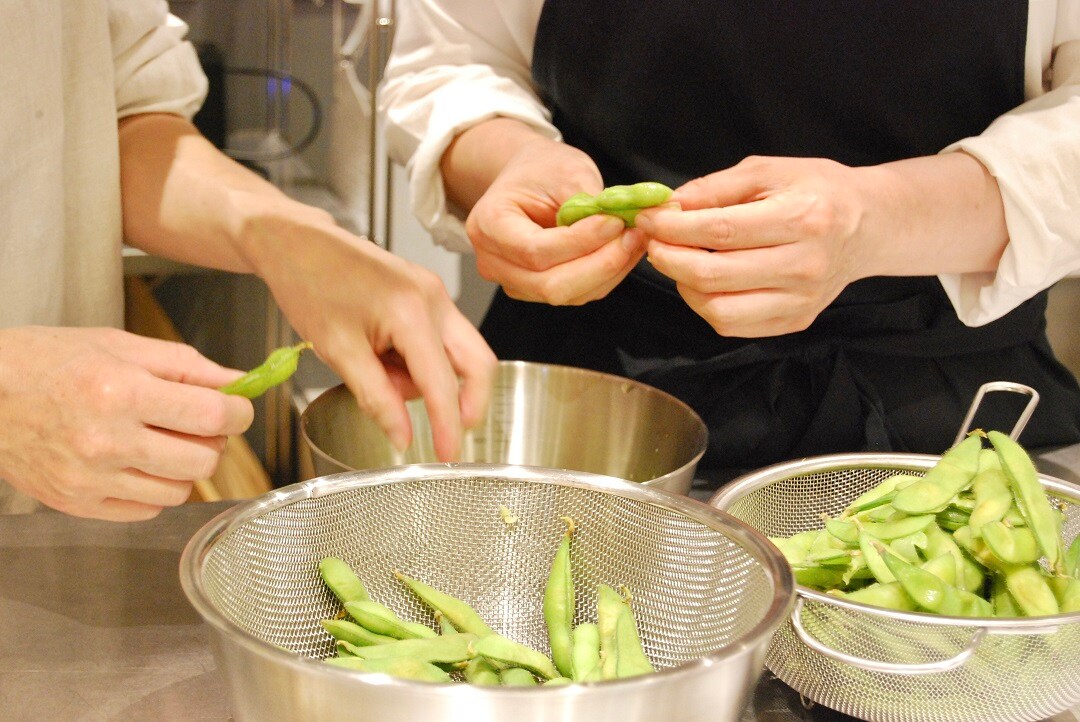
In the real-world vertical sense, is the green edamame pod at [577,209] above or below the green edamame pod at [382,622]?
above

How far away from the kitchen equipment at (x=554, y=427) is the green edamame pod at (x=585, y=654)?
0.30 metres

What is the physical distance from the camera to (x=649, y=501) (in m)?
0.77

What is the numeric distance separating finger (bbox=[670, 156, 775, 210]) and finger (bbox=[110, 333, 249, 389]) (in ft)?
1.43

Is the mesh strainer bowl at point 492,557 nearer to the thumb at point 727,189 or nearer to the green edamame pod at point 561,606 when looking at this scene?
the green edamame pod at point 561,606

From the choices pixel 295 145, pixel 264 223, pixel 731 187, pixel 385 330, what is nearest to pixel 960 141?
pixel 731 187

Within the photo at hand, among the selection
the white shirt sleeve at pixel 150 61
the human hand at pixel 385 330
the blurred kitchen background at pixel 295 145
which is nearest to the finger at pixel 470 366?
the human hand at pixel 385 330

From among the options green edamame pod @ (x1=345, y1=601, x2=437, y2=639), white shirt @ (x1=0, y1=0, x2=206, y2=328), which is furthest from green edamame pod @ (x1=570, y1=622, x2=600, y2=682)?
white shirt @ (x1=0, y1=0, x2=206, y2=328)

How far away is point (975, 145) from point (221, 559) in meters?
0.80

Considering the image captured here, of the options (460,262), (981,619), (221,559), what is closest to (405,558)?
(221,559)

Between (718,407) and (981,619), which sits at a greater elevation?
(981,619)

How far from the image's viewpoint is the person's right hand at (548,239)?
1005 mm

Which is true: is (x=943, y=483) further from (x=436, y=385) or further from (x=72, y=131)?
(x=72, y=131)

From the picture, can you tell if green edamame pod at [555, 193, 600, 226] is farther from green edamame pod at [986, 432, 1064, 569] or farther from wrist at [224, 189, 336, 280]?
green edamame pod at [986, 432, 1064, 569]

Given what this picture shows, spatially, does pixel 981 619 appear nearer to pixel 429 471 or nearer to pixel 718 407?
pixel 429 471
